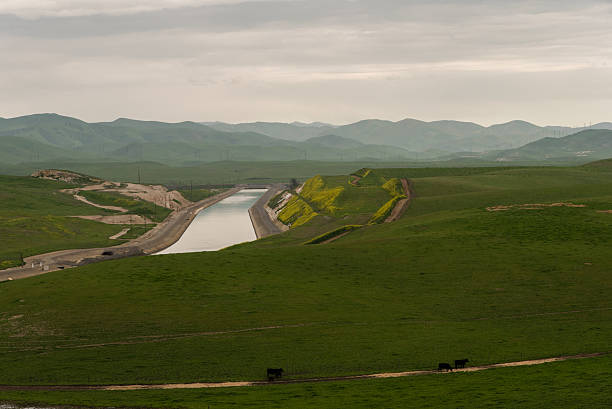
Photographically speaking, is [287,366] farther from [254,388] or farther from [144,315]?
[144,315]

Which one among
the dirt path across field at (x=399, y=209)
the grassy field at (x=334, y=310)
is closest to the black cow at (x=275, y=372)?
the grassy field at (x=334, y=310)

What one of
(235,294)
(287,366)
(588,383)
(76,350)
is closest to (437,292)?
(235,294)

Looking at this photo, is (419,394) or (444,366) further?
(444,366)

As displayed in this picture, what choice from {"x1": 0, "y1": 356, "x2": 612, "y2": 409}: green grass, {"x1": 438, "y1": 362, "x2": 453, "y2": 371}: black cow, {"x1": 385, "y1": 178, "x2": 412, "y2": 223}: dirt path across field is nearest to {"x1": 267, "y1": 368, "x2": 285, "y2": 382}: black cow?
{"x1": 0, "y1": 356, "x2": 612, "y2": 409}: green grass

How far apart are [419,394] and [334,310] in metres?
30.9

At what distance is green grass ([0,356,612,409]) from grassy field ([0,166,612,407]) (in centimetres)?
40

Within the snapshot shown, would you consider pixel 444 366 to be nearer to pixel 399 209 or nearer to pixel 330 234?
pixel 330 234

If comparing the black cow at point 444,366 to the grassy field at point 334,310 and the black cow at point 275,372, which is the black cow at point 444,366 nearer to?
the grassy field at point 334,310

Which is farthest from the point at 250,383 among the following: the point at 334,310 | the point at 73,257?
the point at 73,257

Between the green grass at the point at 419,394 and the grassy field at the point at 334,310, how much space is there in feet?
1.31

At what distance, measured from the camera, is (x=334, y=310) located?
239 feet

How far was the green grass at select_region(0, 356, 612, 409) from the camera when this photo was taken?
39.2m

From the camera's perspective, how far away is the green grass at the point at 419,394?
39.2 metres

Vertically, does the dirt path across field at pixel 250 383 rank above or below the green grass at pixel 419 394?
below
